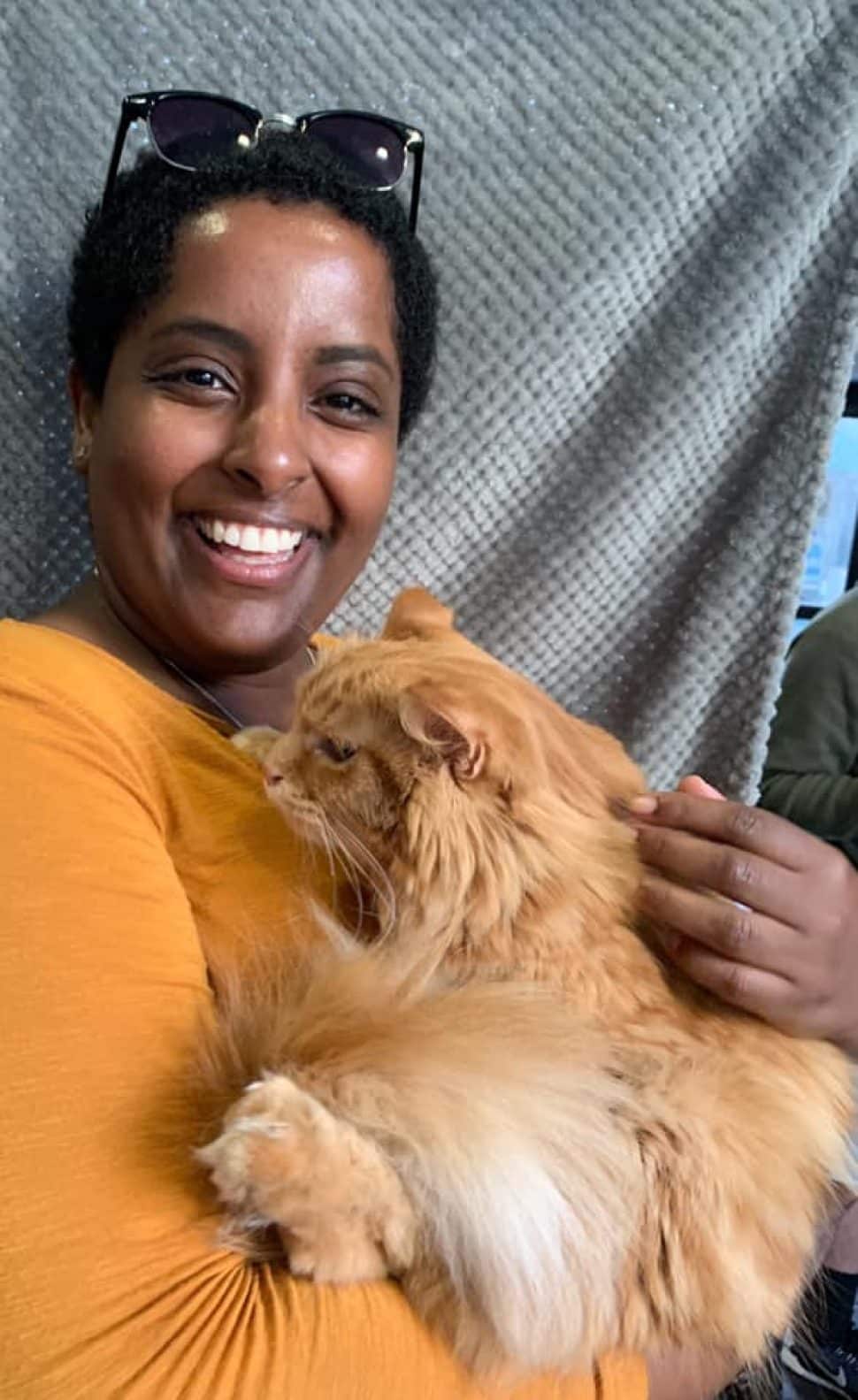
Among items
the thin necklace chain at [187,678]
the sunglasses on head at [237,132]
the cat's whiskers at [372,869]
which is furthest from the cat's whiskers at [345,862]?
the sunglasses on head at [237,132]

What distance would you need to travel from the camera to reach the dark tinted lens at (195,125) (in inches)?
42.4

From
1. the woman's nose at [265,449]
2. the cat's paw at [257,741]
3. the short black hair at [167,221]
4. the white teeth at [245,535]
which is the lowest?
the cat's paw at [257,741]

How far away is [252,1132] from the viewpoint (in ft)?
2.30

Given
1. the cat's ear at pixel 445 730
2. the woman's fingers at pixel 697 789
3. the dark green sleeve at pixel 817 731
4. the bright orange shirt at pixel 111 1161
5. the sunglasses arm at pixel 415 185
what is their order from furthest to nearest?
the dark green sleeve at pixel 817 731 → the sunglasses arm at pixel 415 185 → the woman's fingers at pixel 697 789 → the cat's ear at pixel 445 730 → the bright orange shirt at pixel 111 1161

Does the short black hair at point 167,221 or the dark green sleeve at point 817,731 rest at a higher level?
the short black hair at point 167,221

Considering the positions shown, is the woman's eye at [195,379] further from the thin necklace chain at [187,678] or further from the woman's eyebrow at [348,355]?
the thin necklace chain at [187,678]

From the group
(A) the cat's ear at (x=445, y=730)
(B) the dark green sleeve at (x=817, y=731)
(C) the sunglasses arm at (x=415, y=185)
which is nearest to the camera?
(A) the cat's ear at (x=445, y=730)

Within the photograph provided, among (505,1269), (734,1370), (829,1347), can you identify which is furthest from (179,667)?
(829,1347)

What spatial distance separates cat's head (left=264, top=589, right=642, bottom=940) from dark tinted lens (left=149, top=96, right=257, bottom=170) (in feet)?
1.73

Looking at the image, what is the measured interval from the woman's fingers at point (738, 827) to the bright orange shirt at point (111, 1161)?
40 centimetres

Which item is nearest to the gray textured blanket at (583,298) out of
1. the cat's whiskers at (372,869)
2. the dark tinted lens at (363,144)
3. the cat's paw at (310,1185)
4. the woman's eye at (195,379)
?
the dark tinted lens at (363,144)

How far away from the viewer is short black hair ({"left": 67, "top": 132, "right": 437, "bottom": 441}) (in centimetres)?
102

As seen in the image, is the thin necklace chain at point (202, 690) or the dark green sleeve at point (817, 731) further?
the dark green sleeve at point (817, 731)

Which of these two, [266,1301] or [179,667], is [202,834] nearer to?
[179,667]
